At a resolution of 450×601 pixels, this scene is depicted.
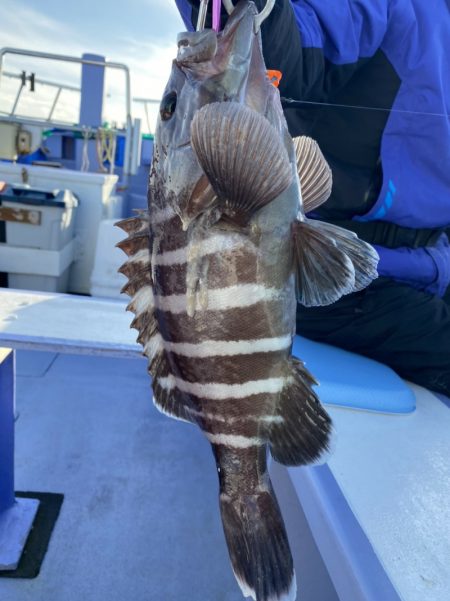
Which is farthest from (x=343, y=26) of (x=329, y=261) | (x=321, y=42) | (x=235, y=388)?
(x=235, y=388)

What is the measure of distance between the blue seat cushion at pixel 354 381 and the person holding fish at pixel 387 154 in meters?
0.12

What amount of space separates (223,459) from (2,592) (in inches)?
62.6

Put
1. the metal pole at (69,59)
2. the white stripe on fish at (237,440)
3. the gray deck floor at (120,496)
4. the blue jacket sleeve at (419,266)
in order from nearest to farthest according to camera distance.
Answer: the white stripe on fish at (237,440)
the gray deck floor at (120,496)
the blue jacket sleeve at (419,266)
the metal pole at (69,59)

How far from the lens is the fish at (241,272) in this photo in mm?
→ 835

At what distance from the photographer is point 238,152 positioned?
0.76m

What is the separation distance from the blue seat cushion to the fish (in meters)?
0.82

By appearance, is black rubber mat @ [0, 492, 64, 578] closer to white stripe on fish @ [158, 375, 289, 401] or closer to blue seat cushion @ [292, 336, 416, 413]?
blue seat cushion @ [292, 336, 416, 413]

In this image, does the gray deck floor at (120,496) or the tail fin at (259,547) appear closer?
the tail fin at (259,547)

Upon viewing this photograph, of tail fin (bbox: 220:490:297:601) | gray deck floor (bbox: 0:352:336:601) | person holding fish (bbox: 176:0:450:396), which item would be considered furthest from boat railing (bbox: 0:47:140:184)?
tail fin (bbox: 220:490:297:601)

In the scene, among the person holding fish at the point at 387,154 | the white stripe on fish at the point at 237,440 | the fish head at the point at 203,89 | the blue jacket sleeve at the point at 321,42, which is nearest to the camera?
the fish head at the point at 203,89

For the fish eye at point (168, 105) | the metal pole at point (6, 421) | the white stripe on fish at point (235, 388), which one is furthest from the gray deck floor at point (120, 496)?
the fish eye at point (168, 105)

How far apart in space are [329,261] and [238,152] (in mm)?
270

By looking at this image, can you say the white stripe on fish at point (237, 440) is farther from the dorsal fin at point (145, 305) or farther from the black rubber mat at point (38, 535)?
the black rubber mat at point (38, 535)

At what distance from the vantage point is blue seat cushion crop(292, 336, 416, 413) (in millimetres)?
1771
